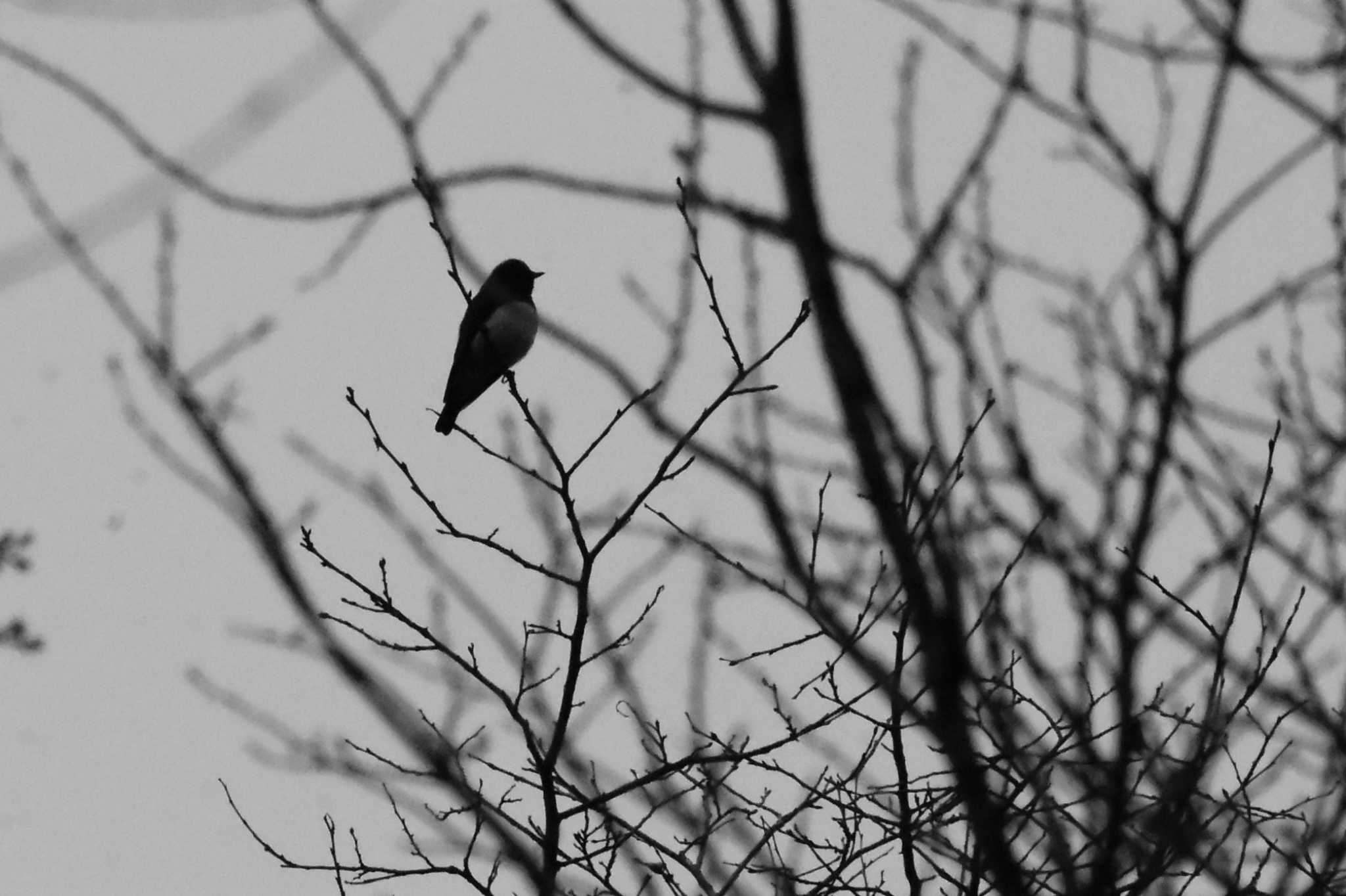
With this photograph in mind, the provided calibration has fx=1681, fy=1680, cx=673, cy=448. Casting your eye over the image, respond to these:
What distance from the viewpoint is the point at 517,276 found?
6.79m

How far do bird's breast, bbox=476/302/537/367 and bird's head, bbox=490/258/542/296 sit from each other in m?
0.37

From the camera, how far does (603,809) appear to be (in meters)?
3.57

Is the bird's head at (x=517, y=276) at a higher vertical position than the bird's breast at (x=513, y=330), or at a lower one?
higher

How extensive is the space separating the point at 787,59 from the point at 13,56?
9.06 feet

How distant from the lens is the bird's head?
21.6 feet

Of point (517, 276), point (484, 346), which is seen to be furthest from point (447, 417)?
point (517, 276)

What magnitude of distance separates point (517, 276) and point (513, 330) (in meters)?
0.79

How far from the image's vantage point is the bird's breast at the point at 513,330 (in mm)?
6023

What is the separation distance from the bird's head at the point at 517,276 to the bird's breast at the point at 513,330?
37 cm

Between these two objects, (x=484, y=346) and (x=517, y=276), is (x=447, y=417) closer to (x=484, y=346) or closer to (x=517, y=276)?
(x=484, y=346)

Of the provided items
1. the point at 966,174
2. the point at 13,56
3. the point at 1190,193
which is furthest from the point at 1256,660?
the point at 13,56

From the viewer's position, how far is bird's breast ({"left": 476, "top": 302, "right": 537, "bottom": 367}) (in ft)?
19.8

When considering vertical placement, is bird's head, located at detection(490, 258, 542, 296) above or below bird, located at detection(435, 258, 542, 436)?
above

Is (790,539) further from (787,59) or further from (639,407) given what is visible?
(787,59)
